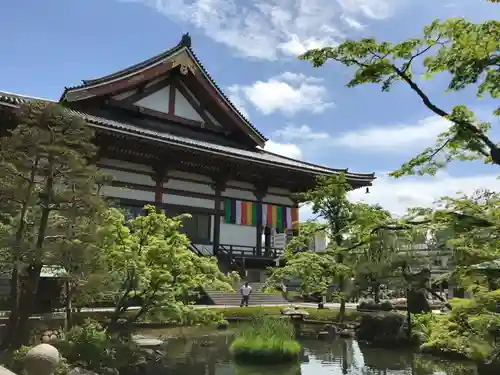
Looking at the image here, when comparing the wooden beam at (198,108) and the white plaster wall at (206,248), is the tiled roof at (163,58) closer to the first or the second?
the wooden beam at (198,108)

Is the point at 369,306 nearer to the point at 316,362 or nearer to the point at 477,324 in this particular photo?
the point at 316,362

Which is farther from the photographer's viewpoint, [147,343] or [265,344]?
[147,343]

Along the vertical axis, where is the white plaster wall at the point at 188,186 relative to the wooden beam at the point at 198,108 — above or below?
below

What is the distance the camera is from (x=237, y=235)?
25969mm

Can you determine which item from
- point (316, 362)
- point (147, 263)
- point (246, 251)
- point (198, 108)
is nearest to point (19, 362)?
point (147, 263)

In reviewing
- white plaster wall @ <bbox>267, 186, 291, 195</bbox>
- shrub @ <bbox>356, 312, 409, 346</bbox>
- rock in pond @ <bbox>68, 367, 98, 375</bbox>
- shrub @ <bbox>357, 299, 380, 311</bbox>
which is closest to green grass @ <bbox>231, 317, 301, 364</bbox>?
rock in pond @ <bbox>68, 367, 98, 375</bbox>

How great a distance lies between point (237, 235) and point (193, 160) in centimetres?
526

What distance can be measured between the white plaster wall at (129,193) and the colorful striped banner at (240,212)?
4.44 meters

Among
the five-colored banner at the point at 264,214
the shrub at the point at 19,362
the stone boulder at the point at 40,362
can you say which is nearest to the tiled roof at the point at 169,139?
the five-colored banner at the point at 264,214

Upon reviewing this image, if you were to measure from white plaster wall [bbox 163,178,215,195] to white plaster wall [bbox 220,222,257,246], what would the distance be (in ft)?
6.63

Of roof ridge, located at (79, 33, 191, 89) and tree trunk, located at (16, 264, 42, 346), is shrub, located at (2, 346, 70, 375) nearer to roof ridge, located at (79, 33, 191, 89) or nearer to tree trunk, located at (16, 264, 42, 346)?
tree trunk, located at (16, 264, 42, 346)

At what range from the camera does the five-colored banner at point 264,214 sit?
84.0 ft

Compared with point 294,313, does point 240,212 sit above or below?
above

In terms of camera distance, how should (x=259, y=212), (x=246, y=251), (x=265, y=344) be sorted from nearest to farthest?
(x=265, y=344)
(x=246, y=251)
(x=259, y=212)
